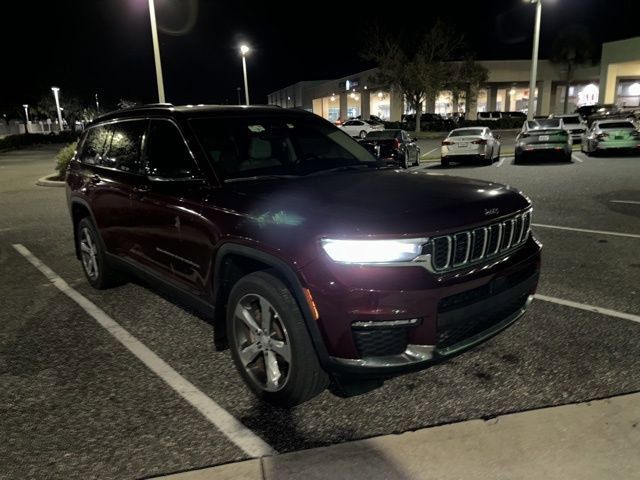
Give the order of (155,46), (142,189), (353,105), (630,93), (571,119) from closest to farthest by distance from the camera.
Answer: (142,189), (155,46), (571,119), (630,93), (353,105)

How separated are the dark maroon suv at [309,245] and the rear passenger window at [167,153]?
0.05ft

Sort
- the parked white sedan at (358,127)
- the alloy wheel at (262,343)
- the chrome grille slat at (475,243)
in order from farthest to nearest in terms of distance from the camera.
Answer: the parked white sedan at (358,127)
the alloy wheel at (262,343)
the chrome grille slat at (475,243)

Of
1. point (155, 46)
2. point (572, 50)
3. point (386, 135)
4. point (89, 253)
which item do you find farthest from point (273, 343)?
point (572, 50)

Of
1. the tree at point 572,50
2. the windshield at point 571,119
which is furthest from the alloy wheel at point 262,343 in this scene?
the tree at point 572,50

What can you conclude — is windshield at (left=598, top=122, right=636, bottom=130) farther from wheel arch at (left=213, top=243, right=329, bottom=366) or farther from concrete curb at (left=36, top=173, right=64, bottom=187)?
wheel arch at (left=213, top=243, right=329, bottom=366)

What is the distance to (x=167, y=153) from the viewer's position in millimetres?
4012

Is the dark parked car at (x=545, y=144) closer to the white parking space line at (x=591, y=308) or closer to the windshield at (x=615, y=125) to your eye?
the windshield at (x=615, y=125)

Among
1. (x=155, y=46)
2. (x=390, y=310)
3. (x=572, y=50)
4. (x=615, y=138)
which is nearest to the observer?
(x=390, y=310)

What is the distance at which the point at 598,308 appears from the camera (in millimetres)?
4629

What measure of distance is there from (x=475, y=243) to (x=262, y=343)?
4.55 feet

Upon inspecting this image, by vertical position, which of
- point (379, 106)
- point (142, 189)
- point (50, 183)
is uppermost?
point (379, 106)

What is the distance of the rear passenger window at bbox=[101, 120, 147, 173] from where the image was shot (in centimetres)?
437

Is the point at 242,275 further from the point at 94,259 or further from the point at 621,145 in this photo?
the point at 621,145

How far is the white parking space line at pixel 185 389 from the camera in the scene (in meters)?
2.87
